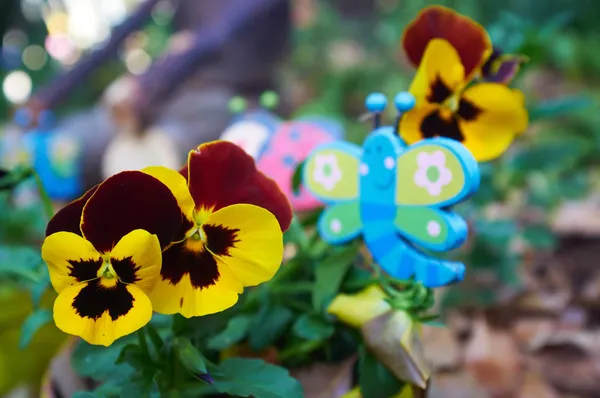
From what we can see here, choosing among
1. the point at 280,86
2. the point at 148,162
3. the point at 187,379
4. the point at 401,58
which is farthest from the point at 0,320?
the point at 401,58

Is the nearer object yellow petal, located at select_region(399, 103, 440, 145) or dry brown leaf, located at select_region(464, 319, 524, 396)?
yellow petal, located at select_region(399, 103, 440, 145)

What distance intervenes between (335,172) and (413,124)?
3.0 inches

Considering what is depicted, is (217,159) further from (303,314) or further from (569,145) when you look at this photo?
(569,145)

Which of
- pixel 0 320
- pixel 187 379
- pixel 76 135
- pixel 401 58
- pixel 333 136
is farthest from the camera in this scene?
pixel 401 58

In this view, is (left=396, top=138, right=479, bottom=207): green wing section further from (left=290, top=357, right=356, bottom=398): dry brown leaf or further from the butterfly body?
(left=290, top=357, right=356, bottom=398): dry brown leaf

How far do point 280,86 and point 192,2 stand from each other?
0.89ft

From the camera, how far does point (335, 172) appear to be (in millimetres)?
491

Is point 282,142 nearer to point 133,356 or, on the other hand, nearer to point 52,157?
point 133,356

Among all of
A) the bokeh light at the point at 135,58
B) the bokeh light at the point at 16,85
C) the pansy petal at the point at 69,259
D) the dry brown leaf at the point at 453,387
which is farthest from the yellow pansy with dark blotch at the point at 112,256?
the bokeh light at the point at 135,58

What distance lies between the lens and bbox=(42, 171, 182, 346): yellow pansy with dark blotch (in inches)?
13.4

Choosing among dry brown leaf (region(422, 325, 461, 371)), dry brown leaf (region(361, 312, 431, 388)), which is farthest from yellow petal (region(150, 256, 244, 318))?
dry brown leaf (region(422, 325, 461, 371))

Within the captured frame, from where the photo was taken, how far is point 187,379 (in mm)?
442

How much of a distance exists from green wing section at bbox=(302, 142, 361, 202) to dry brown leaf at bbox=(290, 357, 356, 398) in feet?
0.49

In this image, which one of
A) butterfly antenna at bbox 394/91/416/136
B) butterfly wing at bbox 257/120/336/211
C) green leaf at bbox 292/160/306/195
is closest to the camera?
butterfly antenna at bbox 394/91/416/136
